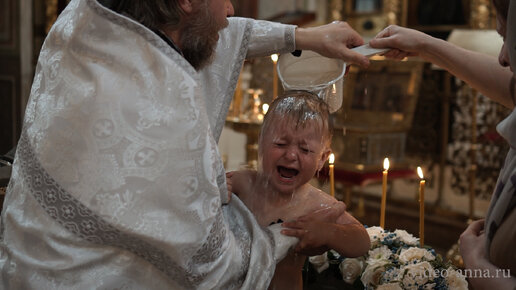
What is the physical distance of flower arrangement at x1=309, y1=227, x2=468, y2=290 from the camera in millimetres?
2020

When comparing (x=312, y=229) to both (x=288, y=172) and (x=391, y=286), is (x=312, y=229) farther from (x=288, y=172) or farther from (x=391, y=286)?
(x=391, y=286)

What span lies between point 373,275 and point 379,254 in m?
0.11

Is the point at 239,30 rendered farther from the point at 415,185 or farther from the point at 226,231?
the point at 415,185

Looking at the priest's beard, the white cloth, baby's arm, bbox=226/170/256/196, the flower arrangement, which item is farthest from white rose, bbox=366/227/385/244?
the priest's beard

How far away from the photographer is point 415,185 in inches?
280

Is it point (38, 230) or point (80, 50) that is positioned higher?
point (80, 50)

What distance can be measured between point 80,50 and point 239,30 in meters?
0.73

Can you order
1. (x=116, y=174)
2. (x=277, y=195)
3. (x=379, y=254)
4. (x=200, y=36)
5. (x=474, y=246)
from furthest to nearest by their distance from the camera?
(x=379, y=254), (x=277, y=195), (x=200, y=36), (x=116, y=174), (x=474, y=246)

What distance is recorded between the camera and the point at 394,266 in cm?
212

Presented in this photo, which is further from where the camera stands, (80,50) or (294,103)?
(294,103)

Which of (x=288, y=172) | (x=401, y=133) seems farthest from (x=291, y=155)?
(x=401, y=133)

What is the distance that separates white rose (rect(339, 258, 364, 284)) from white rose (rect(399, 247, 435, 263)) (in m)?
0.16

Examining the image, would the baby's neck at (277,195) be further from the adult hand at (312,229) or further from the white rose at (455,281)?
the white rose at (455,281)

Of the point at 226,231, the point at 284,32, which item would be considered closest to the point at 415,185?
the point at 284,32
